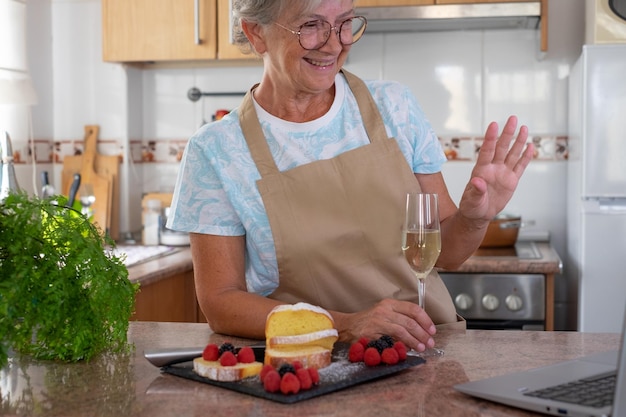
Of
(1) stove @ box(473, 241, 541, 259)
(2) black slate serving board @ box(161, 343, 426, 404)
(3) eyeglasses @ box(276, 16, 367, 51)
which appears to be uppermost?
(3) eyeglasses @ box(276, 16, 367, 51)

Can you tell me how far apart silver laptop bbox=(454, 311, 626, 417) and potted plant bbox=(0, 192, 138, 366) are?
57 cm

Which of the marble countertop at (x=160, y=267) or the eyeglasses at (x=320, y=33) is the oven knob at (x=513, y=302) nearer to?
the marble countertop at (x=160, y=267)

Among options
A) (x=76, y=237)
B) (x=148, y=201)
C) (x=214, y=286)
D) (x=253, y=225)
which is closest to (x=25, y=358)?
(x=76, y=237)

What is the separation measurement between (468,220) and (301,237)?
0.34 metres

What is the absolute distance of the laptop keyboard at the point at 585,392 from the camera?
108 cm

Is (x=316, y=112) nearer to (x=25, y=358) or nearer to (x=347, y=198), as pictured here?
(x=347, y=198)

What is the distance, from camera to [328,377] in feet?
4.07

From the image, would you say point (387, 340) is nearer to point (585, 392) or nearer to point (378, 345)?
point (378, 345)

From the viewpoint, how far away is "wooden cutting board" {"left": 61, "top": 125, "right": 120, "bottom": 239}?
3.88 m

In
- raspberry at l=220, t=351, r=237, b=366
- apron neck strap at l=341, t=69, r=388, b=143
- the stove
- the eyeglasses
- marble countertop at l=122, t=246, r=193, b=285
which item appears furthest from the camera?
the stove

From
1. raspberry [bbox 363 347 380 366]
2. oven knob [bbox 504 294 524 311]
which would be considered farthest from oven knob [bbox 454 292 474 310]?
raspberry [bbox 363 347 380 366]

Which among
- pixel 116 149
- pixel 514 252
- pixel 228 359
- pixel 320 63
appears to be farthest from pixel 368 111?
pixel 116 149

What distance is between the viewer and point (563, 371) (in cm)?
126

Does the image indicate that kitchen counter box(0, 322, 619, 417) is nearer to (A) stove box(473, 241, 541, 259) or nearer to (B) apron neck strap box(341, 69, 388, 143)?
(B) apron neck strap box(341, 69, 388, 143)
